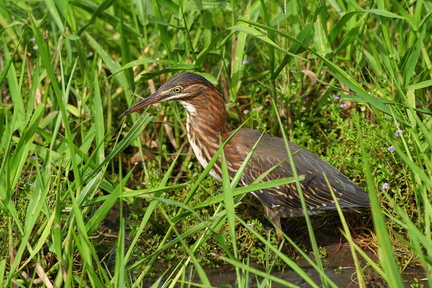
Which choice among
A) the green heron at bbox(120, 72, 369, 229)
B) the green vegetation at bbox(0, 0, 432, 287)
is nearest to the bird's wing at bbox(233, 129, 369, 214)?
the green heron at bbox(120, 72, 369, 229)

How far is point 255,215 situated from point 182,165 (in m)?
0.72

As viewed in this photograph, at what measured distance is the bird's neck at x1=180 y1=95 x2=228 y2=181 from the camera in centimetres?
486

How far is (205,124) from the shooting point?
489 centimetres

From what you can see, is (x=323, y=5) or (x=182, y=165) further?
(x=182, y=165)

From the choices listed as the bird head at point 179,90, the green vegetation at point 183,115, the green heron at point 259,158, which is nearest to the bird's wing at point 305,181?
the green heron at point 259,158

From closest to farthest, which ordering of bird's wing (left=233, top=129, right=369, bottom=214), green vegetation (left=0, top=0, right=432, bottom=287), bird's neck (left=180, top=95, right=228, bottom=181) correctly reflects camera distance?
green vegetation (left=0, top=0, right=432, bottom=287)
bird's wing (left=233, top=129, right=369, bottom=214)
bird's neck (left=180, top=95, right=228, bottom=181)

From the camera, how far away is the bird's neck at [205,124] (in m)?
4.86

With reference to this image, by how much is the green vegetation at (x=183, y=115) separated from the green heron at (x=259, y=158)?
167 mm

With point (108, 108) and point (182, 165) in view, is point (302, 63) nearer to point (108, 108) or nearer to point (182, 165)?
point (182, 165)

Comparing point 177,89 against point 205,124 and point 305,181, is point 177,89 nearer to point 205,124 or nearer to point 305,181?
point 205,124

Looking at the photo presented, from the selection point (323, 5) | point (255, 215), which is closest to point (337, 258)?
point (255, 215)

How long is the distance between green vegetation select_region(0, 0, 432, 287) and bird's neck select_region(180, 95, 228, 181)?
179mm

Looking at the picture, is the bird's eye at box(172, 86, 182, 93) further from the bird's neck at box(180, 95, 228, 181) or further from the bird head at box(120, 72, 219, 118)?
the bird's neck at box(180, 95, 228, 181)

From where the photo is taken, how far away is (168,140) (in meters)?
5.63
